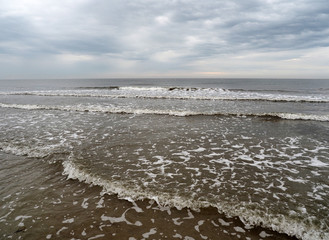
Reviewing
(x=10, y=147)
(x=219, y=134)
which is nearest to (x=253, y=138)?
(x=219, y=134)

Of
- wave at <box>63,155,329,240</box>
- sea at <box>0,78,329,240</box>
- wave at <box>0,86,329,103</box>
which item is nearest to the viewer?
wave at <box>63,155,329,240</box>

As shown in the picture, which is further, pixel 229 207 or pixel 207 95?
pixel 207 95

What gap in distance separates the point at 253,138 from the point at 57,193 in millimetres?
9453

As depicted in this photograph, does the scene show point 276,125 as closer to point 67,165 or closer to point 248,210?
point 248,210

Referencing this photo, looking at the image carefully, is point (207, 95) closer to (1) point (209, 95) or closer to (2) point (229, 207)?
(1) point (209, 95)

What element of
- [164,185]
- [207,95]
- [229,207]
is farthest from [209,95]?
[229,207]

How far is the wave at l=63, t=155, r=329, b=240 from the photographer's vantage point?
4.09 meters

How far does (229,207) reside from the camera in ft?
15.8

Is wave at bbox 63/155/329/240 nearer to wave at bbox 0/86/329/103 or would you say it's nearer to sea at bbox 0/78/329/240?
sea at bbox 0/78/329/240

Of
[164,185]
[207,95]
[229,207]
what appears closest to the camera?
[229,207]

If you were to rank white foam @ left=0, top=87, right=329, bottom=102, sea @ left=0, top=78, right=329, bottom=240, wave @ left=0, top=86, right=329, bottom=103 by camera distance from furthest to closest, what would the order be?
1. white foam @ left=0, top=87, right=329, bottom=102
2. wave @ left=0, top=86, right=329, bottom=103
3. sea @ left=0, top=78, right=329, bottom=240

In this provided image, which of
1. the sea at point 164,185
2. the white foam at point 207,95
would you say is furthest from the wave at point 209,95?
the sea at point 164,185

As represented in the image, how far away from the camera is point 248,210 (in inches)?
184

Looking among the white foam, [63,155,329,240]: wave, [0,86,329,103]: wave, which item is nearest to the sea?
[63,155,329,240]: wave
